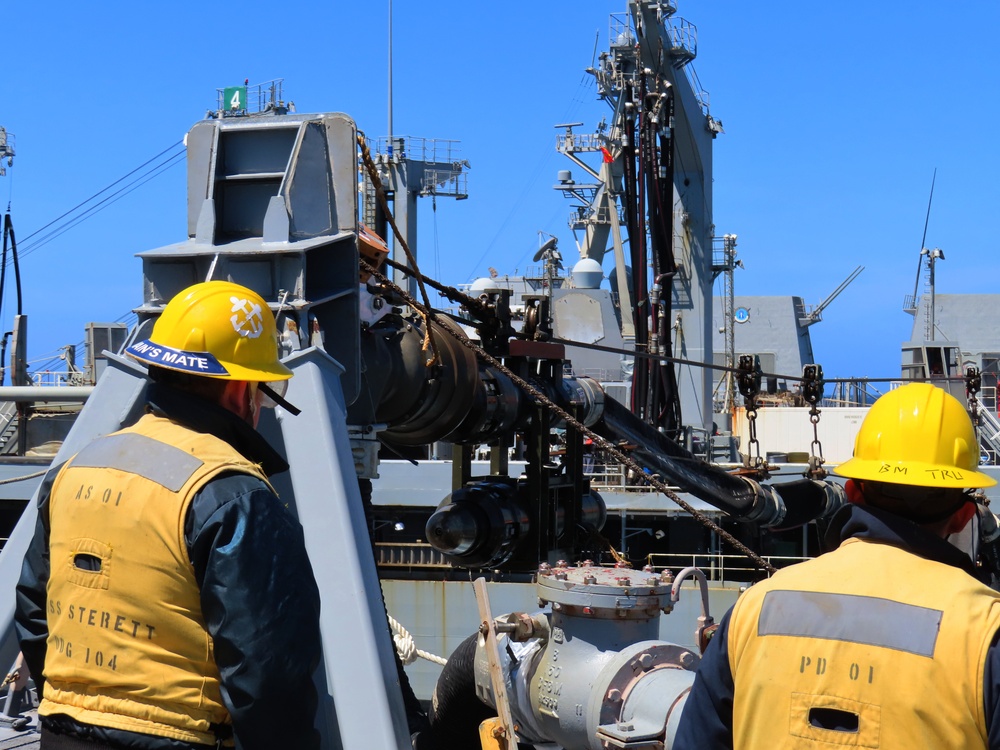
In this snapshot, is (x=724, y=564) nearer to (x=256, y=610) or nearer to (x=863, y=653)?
(x=863, y=653)

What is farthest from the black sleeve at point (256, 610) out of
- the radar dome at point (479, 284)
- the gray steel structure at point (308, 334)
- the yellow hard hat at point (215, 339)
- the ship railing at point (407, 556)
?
the radar dome at point (479, 284)

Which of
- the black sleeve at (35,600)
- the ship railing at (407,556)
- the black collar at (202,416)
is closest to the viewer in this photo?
the black collar at (202,416)

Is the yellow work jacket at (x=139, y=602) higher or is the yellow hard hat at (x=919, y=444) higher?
the yellow hard hat at (x=919, y=444)

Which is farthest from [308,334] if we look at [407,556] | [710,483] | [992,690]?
[407,556]

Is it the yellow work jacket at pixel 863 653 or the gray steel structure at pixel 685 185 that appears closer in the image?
the yellow work jacket at pixel 863 653

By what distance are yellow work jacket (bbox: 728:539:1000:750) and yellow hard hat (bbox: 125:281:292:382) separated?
1248mm

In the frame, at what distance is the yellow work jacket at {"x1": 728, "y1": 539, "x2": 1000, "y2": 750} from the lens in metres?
2.04

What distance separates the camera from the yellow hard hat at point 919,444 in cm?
229

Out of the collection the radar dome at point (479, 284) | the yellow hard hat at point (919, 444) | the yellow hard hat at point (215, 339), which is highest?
the radar dome at point (479, 284)

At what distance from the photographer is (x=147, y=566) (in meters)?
2.34

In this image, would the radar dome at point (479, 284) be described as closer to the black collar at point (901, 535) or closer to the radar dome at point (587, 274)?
the radar dome at point (587, 274)

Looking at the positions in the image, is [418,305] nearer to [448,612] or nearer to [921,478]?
[921,478]

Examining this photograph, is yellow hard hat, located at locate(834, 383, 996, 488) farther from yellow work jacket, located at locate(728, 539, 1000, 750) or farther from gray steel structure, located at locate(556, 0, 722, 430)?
gray steel structure, located at locate(556, 0, 722, 430)

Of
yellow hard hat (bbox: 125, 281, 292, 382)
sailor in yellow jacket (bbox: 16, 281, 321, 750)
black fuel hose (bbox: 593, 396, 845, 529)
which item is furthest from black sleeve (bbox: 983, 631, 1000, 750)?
black fuel hose (bbox: 593, 396, 845, 529)
